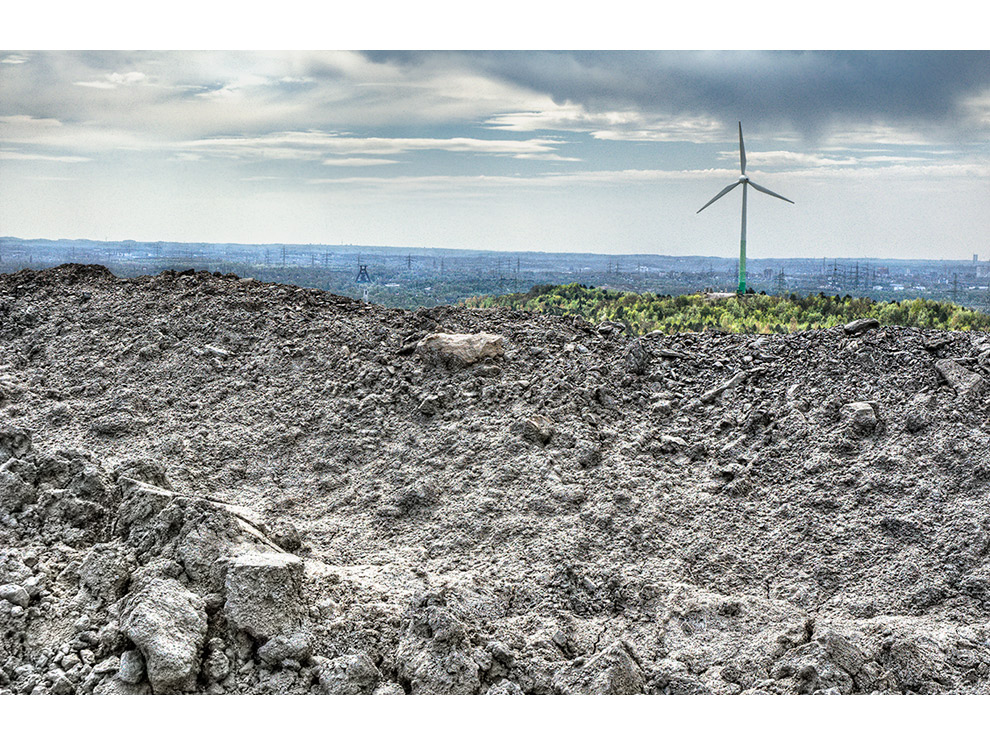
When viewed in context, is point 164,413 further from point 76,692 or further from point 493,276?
point 493,276

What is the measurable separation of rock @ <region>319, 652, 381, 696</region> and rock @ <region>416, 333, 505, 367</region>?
389cm

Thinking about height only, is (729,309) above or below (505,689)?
above

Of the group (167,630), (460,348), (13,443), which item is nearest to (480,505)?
(460,348)

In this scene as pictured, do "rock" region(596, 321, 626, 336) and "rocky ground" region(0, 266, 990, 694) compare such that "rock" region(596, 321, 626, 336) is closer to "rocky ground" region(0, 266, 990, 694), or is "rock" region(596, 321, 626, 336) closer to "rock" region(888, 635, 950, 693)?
"rocky ground" region(0, 266, 990, 694)

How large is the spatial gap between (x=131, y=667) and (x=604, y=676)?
2798 mm

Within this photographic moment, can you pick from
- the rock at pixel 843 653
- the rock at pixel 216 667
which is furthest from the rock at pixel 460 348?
the rock at pixel 843 653

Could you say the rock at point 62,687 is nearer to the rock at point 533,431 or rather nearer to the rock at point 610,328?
the rock at point 533,431

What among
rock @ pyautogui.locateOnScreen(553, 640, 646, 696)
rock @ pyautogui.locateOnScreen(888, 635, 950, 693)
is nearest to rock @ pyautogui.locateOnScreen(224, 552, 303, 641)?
rock @ pyautogui.locateOnScreen(553, 640, 646, 696)

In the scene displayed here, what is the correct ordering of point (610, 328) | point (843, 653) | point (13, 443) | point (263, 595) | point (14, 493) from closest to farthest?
point (843, 653) < point (263, 595) < point (14, 493) < point (13, 443) < point (610, 328)

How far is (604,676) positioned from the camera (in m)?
4.73

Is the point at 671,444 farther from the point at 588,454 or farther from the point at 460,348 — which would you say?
the point at 460,348

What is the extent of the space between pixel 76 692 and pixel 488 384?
4.43 metres

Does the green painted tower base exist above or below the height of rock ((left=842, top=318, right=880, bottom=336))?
above

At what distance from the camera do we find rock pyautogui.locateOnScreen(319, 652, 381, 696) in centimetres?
471
